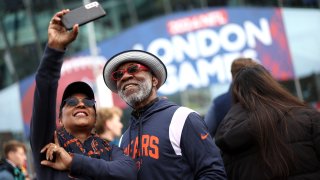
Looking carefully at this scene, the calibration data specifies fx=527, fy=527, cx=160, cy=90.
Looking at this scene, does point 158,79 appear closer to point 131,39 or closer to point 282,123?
point 282,123

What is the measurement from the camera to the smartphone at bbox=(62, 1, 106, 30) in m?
2.59

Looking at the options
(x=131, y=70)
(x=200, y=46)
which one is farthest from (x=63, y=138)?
(x=200, y=46)

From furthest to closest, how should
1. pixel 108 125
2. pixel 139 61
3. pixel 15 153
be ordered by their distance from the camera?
pixel 15 153 → pixel 108 125 → pixel 139 61

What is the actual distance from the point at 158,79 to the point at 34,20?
793 inches

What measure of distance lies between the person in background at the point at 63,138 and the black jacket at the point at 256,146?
72 cm

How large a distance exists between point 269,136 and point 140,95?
2.60 feet

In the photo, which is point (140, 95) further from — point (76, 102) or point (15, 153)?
point (15, 153)

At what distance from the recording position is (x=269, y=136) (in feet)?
10.1

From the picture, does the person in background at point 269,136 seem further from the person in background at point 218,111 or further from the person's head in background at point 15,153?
the person's head in background at point 15,153

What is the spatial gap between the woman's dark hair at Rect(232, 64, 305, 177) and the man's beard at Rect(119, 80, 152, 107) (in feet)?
2.05

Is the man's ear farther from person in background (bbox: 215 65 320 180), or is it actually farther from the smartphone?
the smartphone

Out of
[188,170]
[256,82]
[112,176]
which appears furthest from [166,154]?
[256,82]

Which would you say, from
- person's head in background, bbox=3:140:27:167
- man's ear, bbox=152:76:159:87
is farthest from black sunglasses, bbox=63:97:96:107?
person's head in background, bbox=3:140:27:167

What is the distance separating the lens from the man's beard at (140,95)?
3.10m
